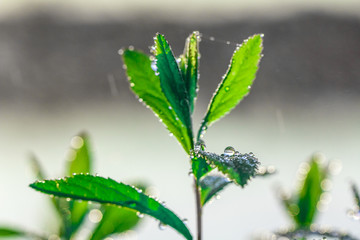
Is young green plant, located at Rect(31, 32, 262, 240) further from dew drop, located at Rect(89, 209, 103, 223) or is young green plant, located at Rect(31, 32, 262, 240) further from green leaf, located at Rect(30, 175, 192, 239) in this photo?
dew drop, located at Rect(89, 209, 103, 223)

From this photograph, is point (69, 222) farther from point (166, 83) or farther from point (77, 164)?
point (166, 83)

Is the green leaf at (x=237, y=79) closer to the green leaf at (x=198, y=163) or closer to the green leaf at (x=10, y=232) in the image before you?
the green leaf at (x=198, y=163)

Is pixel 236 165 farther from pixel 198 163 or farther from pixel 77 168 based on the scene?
pixel 77 168

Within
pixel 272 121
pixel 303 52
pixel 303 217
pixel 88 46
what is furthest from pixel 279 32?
pixel 303 217

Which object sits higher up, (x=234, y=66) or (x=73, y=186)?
(x=234, y=66)

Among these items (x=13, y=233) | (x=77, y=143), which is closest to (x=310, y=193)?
(x=77, y=143)
